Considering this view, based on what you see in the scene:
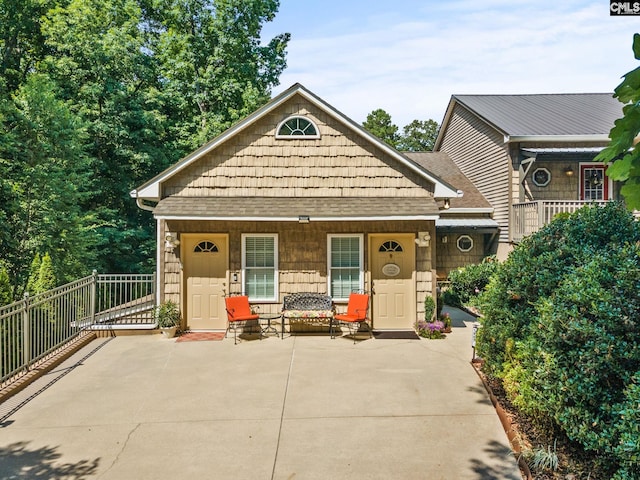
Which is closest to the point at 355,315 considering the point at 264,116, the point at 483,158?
the point at 264,116

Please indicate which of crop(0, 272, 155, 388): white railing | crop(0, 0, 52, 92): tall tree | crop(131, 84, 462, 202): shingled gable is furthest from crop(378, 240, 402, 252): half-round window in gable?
crop(0, 0, 52, 92): tall tree

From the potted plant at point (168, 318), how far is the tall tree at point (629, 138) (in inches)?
405

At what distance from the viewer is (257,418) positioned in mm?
6434

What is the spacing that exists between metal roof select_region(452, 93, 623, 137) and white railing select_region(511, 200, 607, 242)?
2.62 m

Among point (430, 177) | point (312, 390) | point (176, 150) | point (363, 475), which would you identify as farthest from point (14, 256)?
point (363, 475)

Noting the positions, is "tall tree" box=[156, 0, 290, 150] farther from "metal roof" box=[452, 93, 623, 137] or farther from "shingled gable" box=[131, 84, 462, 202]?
"shingled gable" box=[131, 84, 462, 202]

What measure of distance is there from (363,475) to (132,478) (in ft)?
8.40

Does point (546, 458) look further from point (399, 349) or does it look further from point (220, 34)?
point (220, 34)

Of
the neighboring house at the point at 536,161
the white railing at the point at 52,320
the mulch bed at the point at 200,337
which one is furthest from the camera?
the neighboring house at the point at 536,161

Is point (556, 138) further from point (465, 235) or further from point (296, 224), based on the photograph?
point (296, 224)

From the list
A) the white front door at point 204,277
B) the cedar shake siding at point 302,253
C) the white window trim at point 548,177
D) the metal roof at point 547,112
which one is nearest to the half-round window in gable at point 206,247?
the white front door at point 204,277

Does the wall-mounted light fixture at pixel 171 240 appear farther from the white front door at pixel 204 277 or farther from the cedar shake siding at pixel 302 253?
the white front door at pixel 204 277

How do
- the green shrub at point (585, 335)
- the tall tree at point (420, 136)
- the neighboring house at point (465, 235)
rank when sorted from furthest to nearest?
the tall tree at point (420, 136), the neighboring house at point (465, 235), the green shrub at point (585, 335)

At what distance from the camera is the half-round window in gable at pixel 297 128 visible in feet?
Result: 37.9
